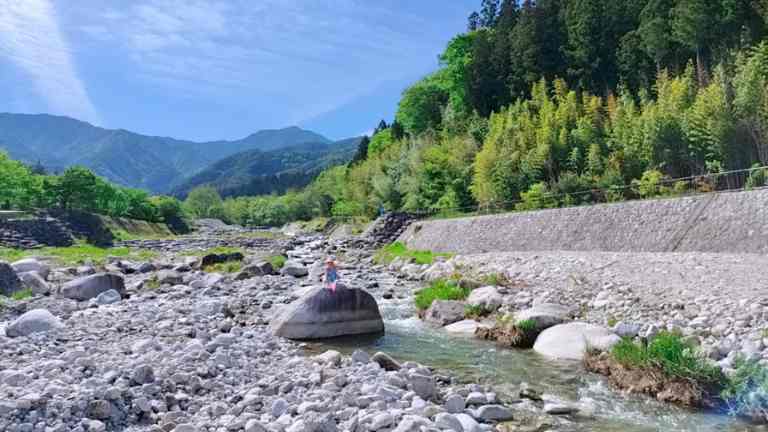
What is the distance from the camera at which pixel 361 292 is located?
12602 mm

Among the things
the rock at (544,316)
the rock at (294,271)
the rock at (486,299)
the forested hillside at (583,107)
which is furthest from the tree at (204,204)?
the rock at (544,316)

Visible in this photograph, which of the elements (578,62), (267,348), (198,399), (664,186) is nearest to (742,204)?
(664,186)

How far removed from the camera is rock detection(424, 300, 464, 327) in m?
13.4

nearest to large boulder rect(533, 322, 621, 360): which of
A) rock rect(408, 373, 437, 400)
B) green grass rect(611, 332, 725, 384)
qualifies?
green grass rect(611, 332, 725, 384)

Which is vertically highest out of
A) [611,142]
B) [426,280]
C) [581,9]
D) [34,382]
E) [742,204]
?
[581,9]

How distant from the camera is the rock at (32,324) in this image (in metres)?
11.0

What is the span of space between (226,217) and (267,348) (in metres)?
173

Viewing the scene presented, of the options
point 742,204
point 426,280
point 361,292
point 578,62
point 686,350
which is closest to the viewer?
point 686,350

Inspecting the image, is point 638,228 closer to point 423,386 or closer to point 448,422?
point 423,386

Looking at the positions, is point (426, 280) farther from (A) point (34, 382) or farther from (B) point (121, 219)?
(B) point (121, 219)

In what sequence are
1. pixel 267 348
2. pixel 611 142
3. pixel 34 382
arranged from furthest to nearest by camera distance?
pixel 611 142, pixel 267 348, pixel 34 382

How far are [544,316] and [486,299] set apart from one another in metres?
2.97

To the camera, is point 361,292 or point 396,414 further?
point 361,292

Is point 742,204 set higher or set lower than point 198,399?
higher
